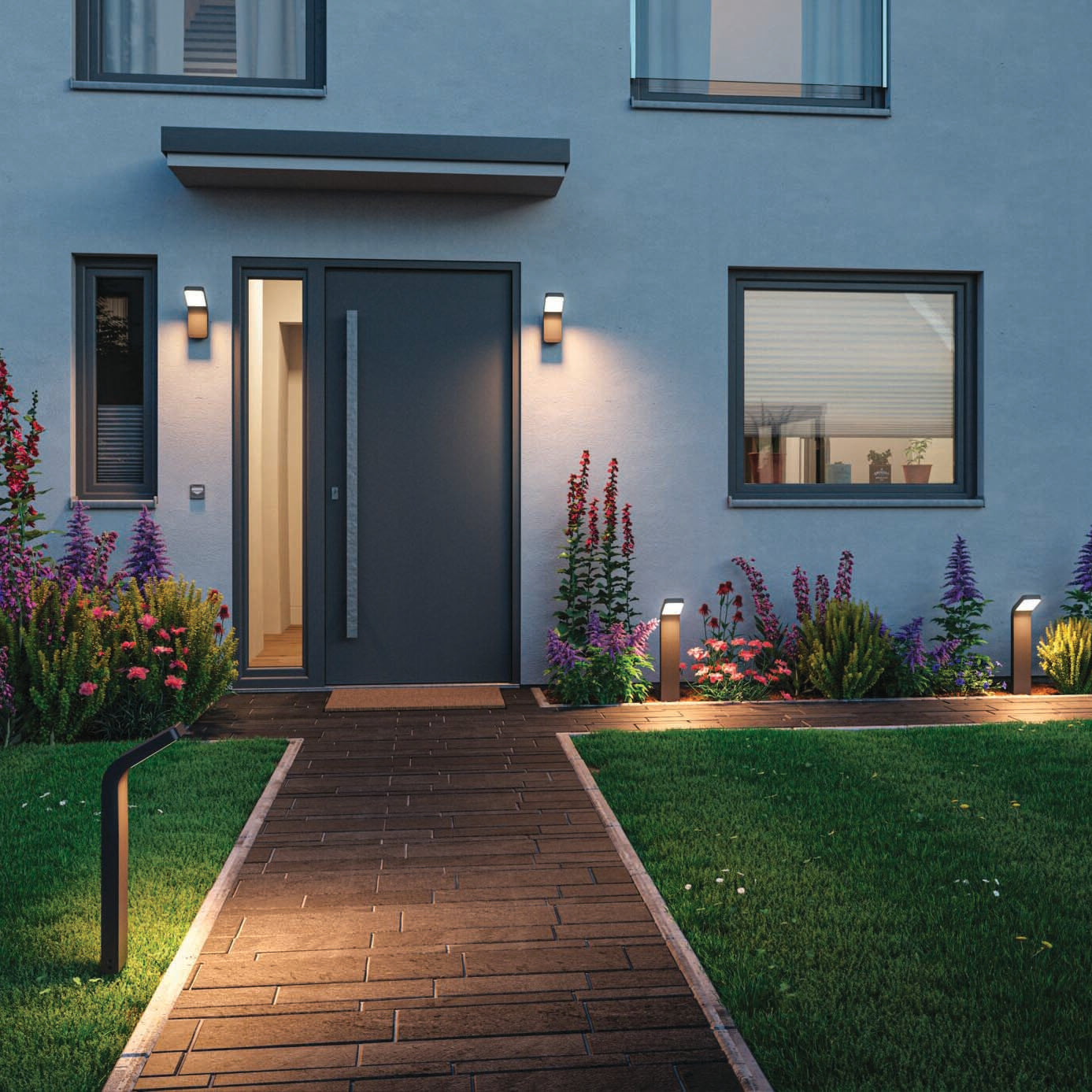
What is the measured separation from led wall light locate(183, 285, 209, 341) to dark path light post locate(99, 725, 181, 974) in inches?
179

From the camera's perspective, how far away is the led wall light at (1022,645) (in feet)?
22.3

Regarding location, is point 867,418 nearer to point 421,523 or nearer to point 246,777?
point 421,523

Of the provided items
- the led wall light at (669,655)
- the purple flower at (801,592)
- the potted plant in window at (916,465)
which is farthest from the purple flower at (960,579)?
the led wall light at (669,655)

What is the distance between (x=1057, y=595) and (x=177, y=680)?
562 centimetres

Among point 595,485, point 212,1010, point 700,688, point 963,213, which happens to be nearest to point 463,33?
point 595,485

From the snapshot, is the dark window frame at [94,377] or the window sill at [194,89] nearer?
the window sill at [194,89]

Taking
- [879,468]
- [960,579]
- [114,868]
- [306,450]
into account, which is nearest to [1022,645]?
[960,579]

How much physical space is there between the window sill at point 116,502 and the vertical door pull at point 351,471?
119cm

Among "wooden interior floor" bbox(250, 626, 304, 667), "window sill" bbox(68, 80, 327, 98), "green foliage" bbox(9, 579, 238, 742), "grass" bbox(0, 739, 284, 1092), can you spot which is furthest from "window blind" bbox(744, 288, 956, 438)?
"grass" bbox(0, 739, 284, 1092)

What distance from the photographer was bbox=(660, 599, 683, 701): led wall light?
653cm

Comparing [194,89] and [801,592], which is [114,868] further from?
[194,89]

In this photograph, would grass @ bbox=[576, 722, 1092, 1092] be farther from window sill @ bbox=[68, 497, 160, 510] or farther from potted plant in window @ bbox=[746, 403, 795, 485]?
window sill @ bbox=[68, 497, 160, 510]

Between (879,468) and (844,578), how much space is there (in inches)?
34.5

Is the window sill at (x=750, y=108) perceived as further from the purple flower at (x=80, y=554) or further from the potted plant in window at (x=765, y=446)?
the purple flower at (x=80, y=554)
